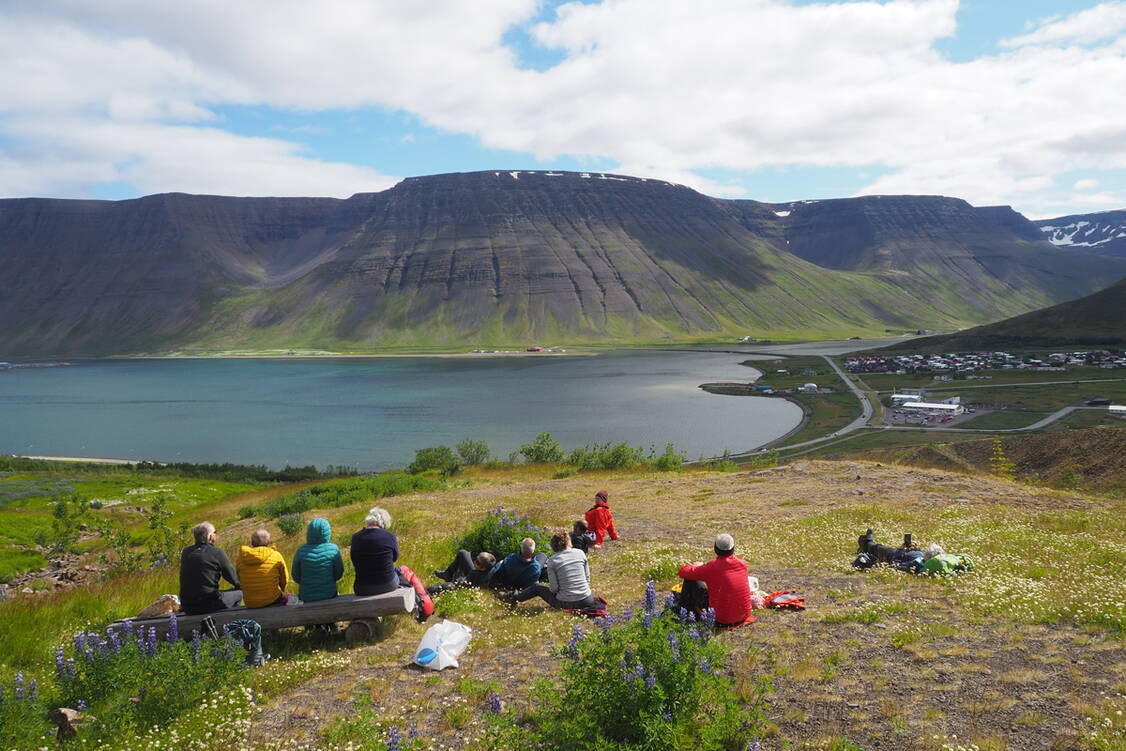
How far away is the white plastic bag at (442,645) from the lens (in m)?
9.36

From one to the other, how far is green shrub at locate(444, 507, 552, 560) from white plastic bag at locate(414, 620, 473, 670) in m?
4.42

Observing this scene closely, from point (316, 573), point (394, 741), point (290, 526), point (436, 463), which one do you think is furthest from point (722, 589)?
point (436, 463)

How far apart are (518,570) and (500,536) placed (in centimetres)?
227

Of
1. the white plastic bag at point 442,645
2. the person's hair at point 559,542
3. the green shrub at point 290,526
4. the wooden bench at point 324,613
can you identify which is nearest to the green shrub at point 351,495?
the green shrub at point 290,526

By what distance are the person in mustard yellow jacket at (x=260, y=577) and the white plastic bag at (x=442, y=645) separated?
265cm

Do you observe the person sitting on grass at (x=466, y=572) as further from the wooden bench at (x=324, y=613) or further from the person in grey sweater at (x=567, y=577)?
the wooden bench at (x=324, y=613)

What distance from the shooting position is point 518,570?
1294cm

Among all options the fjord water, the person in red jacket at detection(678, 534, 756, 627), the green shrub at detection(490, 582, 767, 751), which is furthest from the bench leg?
the fjord water

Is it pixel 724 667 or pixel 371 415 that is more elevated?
pixel 724 667

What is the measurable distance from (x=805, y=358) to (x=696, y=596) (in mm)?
198484

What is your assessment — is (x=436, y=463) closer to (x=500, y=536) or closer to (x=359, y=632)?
(x=500, y=536)

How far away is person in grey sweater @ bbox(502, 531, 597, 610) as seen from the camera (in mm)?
11617

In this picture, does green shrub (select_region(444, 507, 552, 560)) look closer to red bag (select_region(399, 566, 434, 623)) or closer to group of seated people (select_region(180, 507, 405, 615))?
red bag (select_region(399, 566, 434, 623))

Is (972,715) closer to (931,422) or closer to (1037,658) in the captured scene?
(1037,658)
